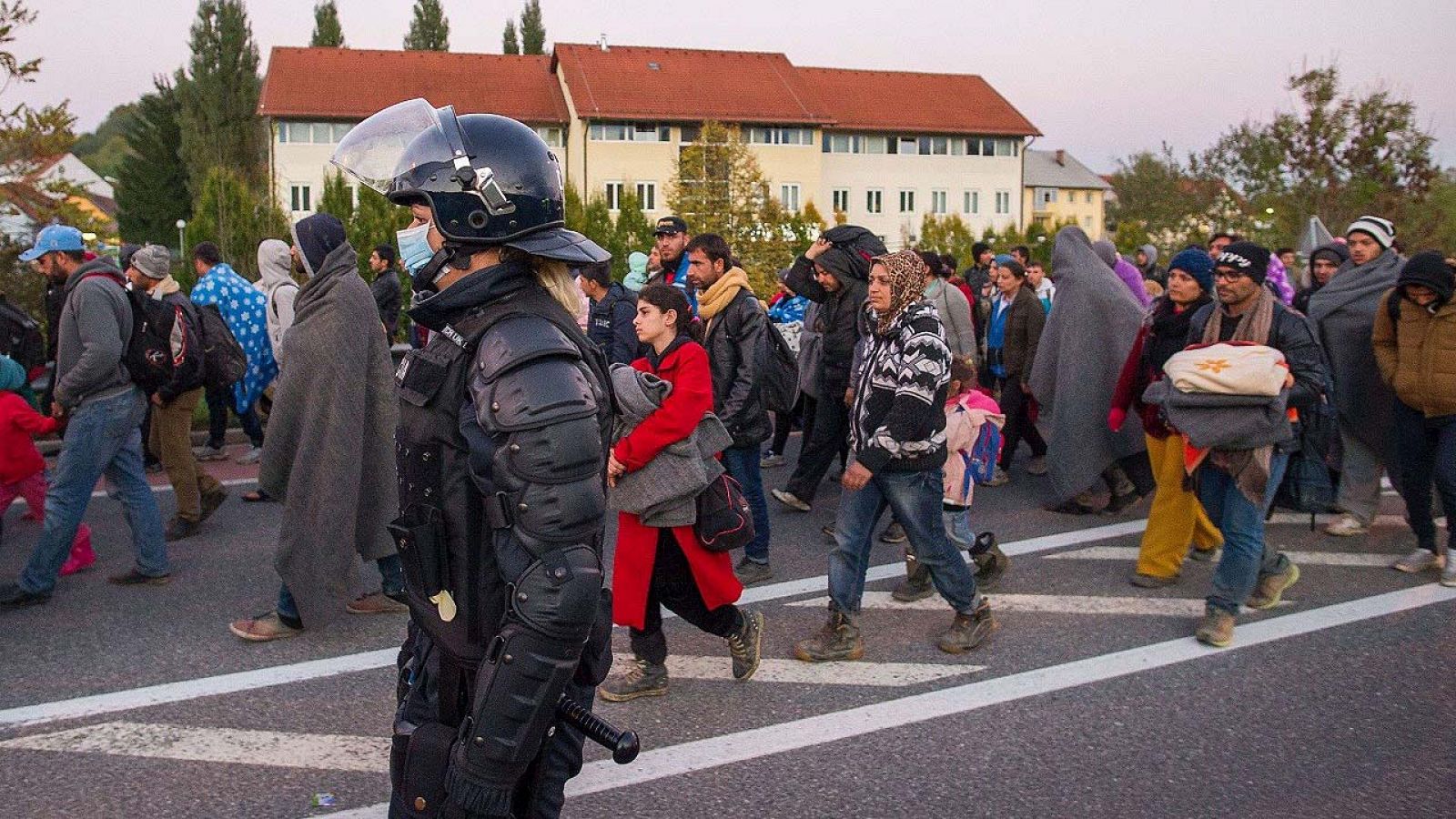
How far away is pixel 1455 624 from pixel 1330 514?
7.48ft

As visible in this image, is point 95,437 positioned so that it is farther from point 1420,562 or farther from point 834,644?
point 1420,562

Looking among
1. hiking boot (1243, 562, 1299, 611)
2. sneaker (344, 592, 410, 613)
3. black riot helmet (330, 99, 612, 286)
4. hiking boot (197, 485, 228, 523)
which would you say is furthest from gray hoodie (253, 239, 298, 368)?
hiking boot (1243, 562, 1299, 611)

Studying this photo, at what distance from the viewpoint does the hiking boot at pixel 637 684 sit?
194 inches

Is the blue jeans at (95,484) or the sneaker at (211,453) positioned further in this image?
the sneaker at (211,453)

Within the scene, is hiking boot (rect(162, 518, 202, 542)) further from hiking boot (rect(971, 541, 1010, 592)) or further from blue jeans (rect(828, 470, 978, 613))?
hiking boot (rect(971, 541, 1010, 592))

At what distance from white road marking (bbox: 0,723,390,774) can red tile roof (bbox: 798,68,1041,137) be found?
218ft

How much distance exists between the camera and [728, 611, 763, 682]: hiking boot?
5.09 meters

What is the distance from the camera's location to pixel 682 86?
6419 cm

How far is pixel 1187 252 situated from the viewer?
22.1 ft

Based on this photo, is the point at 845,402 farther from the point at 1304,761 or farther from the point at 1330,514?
the point at 1304,761

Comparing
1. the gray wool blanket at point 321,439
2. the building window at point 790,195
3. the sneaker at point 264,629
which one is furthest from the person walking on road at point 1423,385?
the building window at point 790,195

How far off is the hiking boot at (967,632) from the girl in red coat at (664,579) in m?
0.90

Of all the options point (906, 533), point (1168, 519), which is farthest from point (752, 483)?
point (1168, 519)

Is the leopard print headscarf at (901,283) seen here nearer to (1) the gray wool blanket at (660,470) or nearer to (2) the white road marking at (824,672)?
(1) the gray wool blanket at (660,470)
